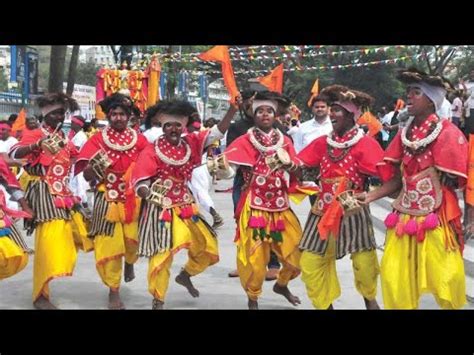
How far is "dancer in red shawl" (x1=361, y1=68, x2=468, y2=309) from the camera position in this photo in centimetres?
514

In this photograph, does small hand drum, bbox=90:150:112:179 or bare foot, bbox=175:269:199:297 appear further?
bare foot, bbox=175:269:199:297

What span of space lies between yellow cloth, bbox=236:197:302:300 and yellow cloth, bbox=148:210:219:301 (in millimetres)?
406

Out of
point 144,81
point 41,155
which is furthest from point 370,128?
point 144,81

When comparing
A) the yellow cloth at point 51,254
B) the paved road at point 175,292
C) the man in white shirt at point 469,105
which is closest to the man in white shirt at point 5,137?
the paved road at point 175,292

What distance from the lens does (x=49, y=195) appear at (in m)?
6.72

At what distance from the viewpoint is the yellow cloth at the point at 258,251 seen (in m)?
6.21

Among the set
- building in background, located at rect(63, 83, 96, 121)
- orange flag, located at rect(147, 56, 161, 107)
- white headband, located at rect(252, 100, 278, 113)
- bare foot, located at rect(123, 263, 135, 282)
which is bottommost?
bare foot, located at rect(123, 263, 135, 282)

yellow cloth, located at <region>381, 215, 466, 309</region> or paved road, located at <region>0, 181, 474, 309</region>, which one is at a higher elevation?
yellow cloth, located at <region>381, 215, 466, 309</region>

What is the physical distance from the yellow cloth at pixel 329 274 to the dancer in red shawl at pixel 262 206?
34cm

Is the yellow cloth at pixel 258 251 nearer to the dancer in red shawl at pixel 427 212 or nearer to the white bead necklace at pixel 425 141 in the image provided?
the dancer in red shawl at pixel 427 212

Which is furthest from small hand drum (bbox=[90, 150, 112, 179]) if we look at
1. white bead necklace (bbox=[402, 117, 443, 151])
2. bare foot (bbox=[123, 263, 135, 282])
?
white bead necklace (bbox=[402, 117, 443, 151])

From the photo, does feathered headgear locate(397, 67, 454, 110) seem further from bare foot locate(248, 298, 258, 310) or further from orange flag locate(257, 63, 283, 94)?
bare foot locate(248, 298, 258, 310)

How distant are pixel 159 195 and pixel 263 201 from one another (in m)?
0.85

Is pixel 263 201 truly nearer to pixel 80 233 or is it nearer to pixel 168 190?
pixel 168 190
